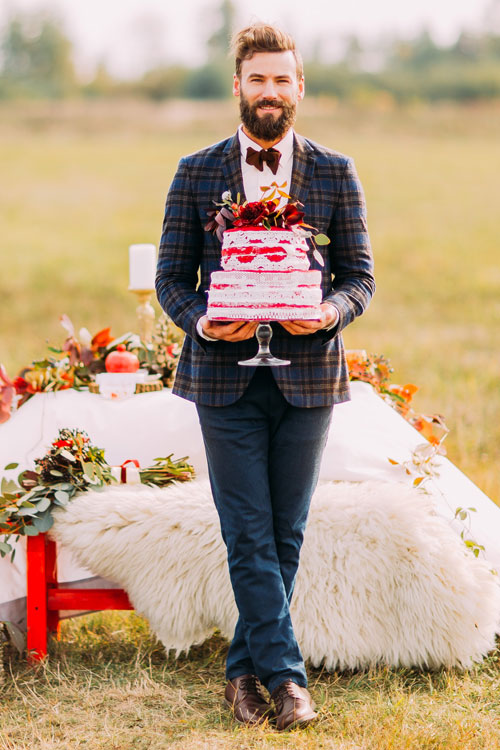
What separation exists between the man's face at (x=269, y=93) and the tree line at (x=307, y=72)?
4252 cm

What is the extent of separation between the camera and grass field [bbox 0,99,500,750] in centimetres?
277

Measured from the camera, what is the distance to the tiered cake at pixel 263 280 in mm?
2338

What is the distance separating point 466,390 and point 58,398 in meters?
4.65

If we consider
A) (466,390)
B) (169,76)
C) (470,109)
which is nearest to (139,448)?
(466,390)

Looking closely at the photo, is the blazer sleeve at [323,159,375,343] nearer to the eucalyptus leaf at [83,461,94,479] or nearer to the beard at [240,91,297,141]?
the beard at [240,91,297,141]

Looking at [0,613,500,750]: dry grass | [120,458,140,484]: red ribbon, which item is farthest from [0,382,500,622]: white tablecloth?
[0,613,500,750]: dry grass

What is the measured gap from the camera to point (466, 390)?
772 cm

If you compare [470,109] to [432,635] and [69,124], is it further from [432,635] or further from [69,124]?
[432,635]

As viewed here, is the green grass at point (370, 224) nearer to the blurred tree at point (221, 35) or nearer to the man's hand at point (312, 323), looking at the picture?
the man's hand at point (312, 323)

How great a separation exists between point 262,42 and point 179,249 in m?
0.60

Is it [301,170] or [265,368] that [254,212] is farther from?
[265,368]

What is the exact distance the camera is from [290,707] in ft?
8.46

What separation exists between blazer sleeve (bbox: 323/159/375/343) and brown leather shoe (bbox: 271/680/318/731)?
1.02m

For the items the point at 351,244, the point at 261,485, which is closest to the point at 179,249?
the point at 351,244
